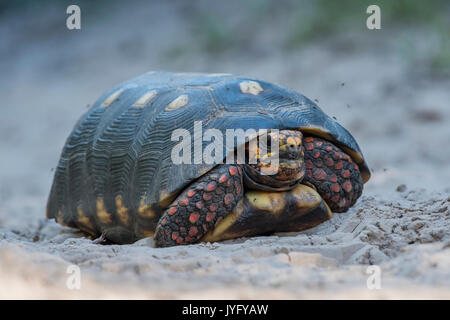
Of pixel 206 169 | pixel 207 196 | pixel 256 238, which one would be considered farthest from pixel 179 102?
pixel 256 238

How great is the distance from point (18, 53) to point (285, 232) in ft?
42.5

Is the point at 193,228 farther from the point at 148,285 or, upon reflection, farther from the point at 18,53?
the point at 18,53

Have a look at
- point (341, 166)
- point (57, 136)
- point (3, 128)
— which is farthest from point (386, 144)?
point (3, 128)

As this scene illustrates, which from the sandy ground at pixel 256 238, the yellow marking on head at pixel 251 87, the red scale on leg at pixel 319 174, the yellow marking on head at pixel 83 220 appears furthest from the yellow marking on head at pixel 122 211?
the red scale on leg at pixel 319 174

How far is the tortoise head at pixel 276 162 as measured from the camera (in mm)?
3209

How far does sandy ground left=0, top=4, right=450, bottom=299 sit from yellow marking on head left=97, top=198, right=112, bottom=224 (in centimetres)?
30

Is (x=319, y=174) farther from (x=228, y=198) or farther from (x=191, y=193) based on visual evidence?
(x=191, y=193)

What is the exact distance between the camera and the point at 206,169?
3178mm

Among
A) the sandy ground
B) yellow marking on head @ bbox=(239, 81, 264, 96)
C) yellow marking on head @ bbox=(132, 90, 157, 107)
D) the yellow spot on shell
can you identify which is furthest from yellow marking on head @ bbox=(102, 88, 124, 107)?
the yellow spot on shell

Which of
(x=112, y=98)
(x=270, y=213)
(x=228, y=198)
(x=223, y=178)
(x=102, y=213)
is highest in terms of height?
(x=112, y=98)

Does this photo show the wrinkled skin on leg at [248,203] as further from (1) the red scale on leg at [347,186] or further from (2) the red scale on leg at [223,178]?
(1) the red scale on leg at [347,186]

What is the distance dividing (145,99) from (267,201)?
1095 millimetres

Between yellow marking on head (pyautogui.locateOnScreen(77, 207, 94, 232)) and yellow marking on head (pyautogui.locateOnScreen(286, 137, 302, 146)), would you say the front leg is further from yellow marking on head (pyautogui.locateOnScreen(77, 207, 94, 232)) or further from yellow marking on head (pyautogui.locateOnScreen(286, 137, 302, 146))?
yellow marking on head (pyautogui.locateOnScreen(77, 207, 94, 232))

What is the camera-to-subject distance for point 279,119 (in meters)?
3.36
